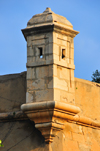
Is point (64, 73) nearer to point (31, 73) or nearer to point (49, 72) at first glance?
point (49, 72)

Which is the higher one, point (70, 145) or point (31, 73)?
point (31, 73)

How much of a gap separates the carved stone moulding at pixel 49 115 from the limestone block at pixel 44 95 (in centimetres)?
16

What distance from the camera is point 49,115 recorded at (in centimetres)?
830

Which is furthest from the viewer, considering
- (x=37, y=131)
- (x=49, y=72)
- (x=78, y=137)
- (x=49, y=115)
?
(x=78, y=137)

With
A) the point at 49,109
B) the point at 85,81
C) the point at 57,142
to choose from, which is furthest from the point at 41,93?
the point at 85,81

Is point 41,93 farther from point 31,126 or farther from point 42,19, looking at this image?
point 42,19

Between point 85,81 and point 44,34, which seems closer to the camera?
point 44,34

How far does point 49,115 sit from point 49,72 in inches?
36.6

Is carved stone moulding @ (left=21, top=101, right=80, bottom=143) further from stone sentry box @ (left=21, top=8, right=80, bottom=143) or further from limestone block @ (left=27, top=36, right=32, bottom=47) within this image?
limestone block @ (left=27, top=36, right=32, bottom=47)

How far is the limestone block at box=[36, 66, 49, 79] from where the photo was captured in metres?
8.59

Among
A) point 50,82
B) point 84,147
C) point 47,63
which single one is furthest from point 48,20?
point 84,147

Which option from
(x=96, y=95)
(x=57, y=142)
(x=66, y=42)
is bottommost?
(x=57, y=142)

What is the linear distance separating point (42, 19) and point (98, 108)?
2692 millimetres

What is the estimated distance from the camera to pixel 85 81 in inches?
392
